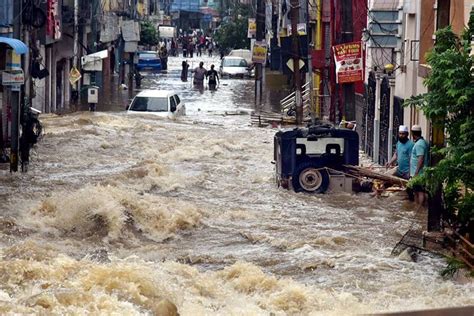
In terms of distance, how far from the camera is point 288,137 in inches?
769

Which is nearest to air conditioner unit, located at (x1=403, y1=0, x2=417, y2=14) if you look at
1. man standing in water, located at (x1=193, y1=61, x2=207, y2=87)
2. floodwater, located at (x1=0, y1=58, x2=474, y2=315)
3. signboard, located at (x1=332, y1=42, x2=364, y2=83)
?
signboard, located at (x1=332, y1=42, x2=364, y2=83)

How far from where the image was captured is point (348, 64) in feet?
92.1

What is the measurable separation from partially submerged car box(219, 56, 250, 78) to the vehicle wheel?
43.3 meters

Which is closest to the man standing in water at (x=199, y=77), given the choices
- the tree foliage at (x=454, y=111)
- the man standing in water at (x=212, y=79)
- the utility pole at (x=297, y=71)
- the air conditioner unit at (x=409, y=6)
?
the man standing in water at (x=212, y=79)

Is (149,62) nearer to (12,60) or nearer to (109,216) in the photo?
(12,60)

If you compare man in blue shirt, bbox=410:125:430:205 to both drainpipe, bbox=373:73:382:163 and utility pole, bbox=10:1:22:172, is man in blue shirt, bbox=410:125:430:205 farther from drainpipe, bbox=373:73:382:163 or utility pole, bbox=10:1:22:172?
drainpipe, bbox=373:73:382:163

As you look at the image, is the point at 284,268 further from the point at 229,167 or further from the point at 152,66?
the point at 152,66

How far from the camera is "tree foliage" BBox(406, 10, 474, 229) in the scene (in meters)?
12.9

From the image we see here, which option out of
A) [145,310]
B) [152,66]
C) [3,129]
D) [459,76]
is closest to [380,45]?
[3,129]

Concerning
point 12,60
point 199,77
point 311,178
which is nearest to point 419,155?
point 311,178

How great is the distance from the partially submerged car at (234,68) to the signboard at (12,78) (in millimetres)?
43065

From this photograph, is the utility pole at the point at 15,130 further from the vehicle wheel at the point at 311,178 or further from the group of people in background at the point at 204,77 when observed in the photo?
the group of people in background at the point at 204,77

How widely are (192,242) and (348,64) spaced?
1342 cm

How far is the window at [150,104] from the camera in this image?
113ft
